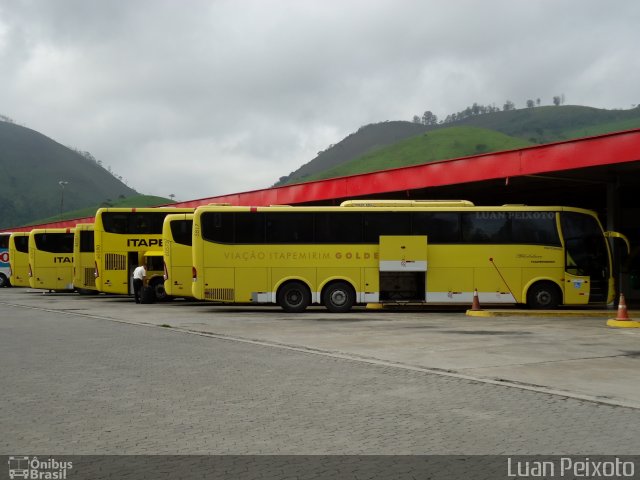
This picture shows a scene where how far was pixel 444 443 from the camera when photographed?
584 cm

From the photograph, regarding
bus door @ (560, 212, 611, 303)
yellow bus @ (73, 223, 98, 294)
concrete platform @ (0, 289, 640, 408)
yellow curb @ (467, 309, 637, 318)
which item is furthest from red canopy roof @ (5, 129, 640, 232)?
yellow bus @ (73, 223, 98, 294)

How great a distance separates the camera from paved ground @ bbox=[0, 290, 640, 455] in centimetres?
584

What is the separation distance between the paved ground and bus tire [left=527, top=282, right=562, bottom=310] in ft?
24.6

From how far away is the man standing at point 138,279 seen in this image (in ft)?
89.1

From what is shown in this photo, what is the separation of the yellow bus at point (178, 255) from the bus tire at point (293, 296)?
4.33 m

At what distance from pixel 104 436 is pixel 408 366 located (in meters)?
5.18

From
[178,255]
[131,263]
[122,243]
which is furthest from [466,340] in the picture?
[122,243]

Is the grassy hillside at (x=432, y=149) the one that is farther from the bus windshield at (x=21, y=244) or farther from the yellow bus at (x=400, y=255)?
the yellow bus at (x=400, y=255)

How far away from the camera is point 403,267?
70.7ft

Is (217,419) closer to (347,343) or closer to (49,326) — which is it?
(347,343)
